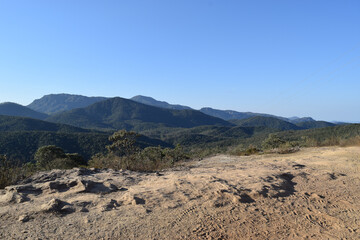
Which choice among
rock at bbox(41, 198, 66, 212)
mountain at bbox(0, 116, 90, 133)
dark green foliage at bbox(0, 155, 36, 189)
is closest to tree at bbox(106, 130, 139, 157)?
dark green foliage at bbox(0, 155, 36, 189)

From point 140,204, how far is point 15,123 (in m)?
97.9

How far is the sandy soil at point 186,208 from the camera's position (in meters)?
3.30

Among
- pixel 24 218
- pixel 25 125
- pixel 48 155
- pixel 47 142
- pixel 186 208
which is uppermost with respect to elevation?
pixel 186 208

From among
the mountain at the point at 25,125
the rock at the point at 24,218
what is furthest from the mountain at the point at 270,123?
the rock at the point at 24,218

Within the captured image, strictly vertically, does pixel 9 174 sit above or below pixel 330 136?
below

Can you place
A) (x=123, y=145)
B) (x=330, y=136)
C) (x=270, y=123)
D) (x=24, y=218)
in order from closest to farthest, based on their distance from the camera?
1. (x=24, y=218)
2. (x=123, y=145)
3. (x=330, y=136)
4. (x=270, y=123)

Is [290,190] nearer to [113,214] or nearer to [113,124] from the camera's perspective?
[113,214]

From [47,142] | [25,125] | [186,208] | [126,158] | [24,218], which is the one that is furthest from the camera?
[25,125]

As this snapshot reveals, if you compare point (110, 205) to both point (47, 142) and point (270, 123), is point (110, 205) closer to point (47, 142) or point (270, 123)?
point (47, 142)

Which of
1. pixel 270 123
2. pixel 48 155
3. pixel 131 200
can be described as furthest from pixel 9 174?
pixel 270 123

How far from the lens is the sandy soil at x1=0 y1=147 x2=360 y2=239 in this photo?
3301 mm

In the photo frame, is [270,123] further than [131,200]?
Yes

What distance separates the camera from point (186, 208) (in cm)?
400

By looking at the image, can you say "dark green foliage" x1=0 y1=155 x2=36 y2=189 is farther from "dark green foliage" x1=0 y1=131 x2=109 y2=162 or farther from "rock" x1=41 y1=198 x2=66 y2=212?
"dark green foliage" x1=0 y1=131 x2=109 y2=162
